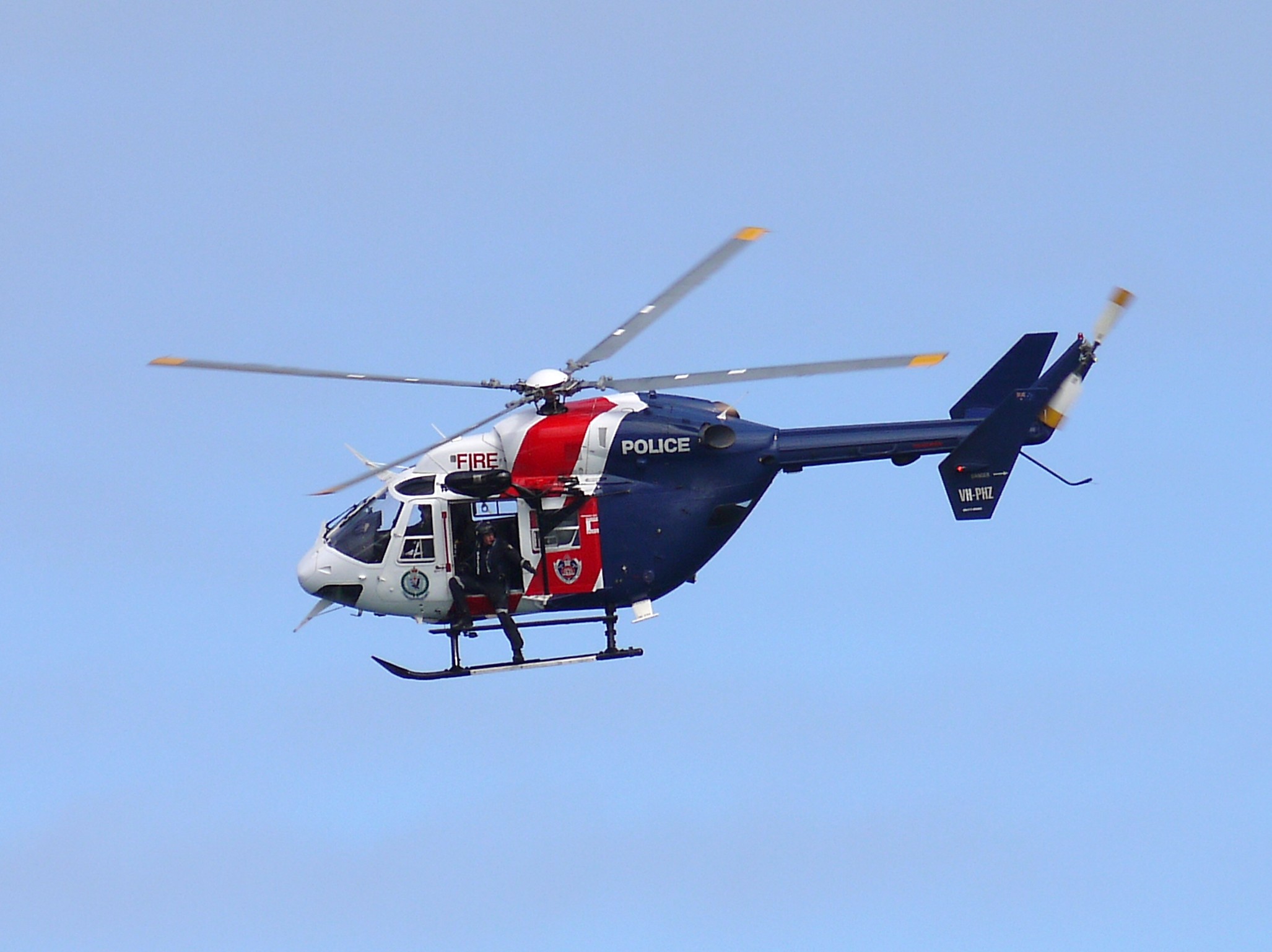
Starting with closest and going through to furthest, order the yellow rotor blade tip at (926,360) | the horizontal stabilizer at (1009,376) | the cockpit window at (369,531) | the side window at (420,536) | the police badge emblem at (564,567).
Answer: the yellow rotor blade tip at (926,360), the police badge emblem at (564,567), the side window at (420,536), the cockpit window at (369,531), the horizontal stabilizer at (1009,376)

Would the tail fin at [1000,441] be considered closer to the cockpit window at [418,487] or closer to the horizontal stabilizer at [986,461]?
the horizontal stabilizer at [986,461]

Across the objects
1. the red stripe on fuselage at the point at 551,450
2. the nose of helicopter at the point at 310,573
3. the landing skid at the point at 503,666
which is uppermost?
the red stripe on fuselage at the point at 551,450

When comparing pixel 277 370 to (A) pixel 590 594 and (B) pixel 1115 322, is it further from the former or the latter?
(B) pixel 1115 322

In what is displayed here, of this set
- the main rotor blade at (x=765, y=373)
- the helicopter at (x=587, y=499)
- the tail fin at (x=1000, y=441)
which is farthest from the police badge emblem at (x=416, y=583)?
the tail fin at (x=1000, y=441)

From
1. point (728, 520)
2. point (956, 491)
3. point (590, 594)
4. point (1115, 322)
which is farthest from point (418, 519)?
point (1115, 322)

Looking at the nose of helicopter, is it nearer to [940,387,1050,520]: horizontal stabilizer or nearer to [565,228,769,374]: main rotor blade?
[565,228,769,374]: main rotor blade

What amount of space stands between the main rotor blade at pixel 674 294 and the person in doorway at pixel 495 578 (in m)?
2.53

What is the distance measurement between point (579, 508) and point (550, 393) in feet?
4.75

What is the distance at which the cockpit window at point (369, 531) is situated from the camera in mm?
21000

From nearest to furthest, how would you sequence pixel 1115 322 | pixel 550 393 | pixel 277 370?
pixel 277 370 < pixel 550 393 < pixel 1115 322

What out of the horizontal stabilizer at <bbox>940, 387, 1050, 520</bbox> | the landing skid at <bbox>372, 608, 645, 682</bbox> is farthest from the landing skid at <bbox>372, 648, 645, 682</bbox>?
the horizontal stabilizer at <bbox>940, 387, 1050, 520</bbox>

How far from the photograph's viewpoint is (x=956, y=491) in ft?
69.7

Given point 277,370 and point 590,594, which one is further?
point 590,594

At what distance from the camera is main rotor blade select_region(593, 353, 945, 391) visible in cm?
1806
